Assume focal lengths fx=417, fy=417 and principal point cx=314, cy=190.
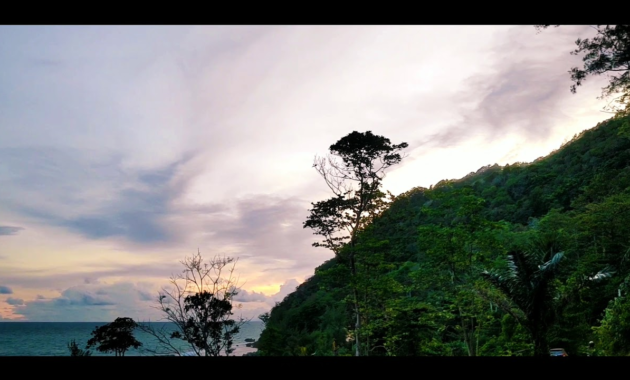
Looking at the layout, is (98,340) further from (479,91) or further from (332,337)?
(479,91)

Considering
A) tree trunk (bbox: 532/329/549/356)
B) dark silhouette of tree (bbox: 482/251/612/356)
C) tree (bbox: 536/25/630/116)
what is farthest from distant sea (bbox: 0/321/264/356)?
tree (bbox: 536/25/630/116)

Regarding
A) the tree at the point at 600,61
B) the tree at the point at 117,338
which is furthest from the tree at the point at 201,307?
the tree at the point at 600,61

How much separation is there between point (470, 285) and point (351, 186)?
10.9 ft

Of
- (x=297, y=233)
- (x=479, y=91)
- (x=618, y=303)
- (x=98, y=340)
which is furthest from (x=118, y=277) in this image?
(x=618, y=303)

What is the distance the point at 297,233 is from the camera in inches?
389

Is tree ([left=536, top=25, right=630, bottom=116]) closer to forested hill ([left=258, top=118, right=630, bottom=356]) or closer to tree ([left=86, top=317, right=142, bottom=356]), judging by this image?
forested hill ([left=258, top=118, right=630, bottom=356])

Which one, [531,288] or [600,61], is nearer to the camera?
[600,61]

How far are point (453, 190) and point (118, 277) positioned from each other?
6659mm

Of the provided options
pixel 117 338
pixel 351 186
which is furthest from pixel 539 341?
pixel 117 338

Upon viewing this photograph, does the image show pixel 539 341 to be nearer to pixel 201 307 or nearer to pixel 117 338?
pixel 201 307

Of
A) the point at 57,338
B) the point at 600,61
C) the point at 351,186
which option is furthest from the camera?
the point at 57,338

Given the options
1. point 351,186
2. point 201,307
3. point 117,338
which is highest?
point 351,186

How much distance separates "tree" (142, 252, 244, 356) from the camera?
6504 mm

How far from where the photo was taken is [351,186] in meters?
9.73
